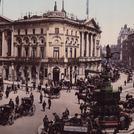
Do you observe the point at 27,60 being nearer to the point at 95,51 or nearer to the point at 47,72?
the point at 47,72

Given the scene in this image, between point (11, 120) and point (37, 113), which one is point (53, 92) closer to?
point (37, 113)

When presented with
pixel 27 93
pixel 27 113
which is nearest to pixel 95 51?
pixel 27 93

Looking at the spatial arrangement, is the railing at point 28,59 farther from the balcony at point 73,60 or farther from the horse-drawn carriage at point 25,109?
the horse-drawn carriage at point 25,109

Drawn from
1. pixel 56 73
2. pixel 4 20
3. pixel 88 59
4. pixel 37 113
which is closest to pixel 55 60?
pixel 56 73

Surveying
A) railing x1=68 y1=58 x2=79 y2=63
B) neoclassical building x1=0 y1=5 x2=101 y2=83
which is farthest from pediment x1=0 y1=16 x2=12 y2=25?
railing x1=68 y1=58 x2=79 y2=63

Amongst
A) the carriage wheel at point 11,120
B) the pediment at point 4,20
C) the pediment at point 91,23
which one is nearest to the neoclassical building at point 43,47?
the pediment at point 4,20

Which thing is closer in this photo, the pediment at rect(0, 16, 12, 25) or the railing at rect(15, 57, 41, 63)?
the railing at rect(15, 57, 41, 63)

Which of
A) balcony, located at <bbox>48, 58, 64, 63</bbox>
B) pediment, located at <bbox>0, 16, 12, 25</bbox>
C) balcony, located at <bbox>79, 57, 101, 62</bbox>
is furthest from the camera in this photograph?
balcony, located at <bbox>79, 57, 101, 62</bbox>

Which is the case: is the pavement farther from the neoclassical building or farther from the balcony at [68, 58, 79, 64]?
the balcony at [68, 58, 79, 64]

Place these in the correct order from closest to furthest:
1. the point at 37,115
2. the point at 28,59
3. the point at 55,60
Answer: the point at 37,115 < the point at 55,60 < the point at 28,59
